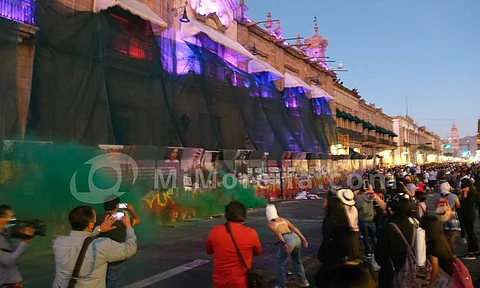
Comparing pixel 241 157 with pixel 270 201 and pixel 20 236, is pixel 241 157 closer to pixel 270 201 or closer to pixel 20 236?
pixel 270 201

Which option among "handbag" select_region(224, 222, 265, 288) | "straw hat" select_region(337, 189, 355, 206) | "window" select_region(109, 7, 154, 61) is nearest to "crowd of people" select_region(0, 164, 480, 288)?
"handbag" select_region(224, 222, 265, 288)

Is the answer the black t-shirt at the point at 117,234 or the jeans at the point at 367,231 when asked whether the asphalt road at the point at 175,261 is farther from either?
the black t-shirt at the point at 117,234

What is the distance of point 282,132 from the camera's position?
72.0ft

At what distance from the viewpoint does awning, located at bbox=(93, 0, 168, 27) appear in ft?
41.2

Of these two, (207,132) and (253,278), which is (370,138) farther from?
(253,278)

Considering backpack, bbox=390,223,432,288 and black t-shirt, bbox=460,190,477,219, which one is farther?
black t-shirt, bbox=460,190,477,219

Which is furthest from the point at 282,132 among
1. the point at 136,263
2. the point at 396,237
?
the point at 396,237

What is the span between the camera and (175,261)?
25.9ft

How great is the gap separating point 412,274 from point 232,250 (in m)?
1.70

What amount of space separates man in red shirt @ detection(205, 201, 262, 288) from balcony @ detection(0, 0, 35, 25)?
29.6ft

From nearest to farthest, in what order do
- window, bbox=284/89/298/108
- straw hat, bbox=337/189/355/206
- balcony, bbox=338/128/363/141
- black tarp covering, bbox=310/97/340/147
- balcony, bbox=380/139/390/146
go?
straw hat, bbox=337/189/355/206
window, bbox=284/89/298/108
black tarp covering, bbox=310/97/340/147
balcony, bbox=338/128/363/141
balcony, bbox=380/139/390/146

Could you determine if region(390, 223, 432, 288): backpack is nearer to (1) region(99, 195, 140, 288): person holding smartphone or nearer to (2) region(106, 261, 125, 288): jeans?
(1) region(99, 195, 140, 288): person holding smartphone

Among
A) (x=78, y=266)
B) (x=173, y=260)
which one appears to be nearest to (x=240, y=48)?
(x=173, y=260)

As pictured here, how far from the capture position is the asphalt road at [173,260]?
6598 millimetres
